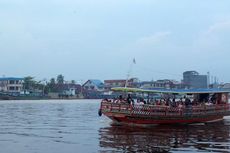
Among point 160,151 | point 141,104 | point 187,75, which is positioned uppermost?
point 187,75

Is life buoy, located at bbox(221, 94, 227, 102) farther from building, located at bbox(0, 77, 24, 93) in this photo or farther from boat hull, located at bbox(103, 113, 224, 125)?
building, located at bbox(0, 77, 24, 93)

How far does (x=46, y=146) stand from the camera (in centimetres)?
1948

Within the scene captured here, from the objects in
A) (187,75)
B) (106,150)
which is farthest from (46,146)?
(187,75)

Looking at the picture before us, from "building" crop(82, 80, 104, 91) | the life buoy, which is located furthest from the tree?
the life buoy

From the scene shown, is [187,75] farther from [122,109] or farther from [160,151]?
[160,151]

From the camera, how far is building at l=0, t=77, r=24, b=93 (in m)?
157

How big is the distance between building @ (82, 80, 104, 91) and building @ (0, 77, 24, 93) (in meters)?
32.3

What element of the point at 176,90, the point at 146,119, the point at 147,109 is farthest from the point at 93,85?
the point at 147,109

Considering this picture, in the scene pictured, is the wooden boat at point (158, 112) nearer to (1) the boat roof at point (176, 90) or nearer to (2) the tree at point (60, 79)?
(1) the boat roof at point (176, 90)

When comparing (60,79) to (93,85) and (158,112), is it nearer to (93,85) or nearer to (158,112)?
(93,85)

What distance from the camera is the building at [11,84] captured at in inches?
6177

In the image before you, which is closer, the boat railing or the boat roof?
the boat railing

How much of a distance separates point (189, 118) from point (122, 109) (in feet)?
20.3

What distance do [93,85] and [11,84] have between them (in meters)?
36.9
